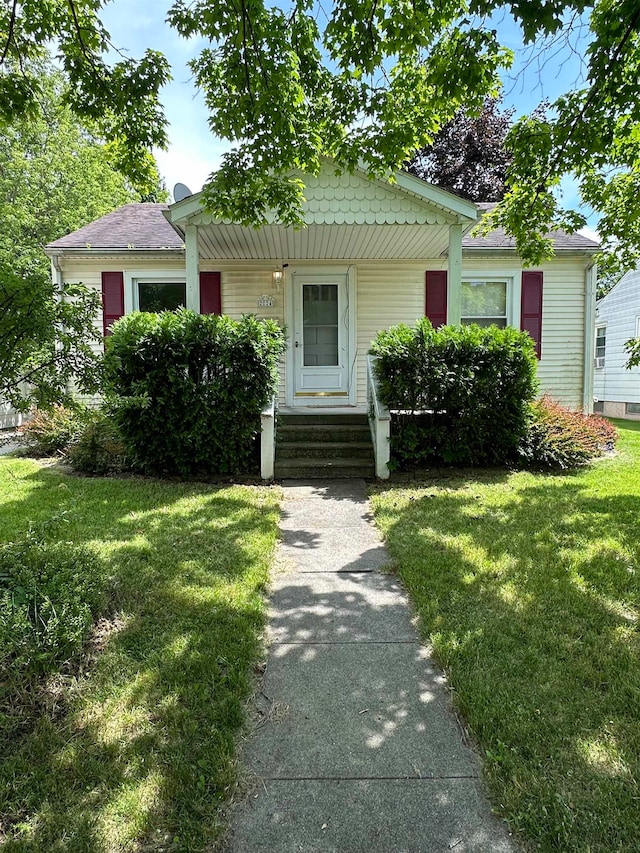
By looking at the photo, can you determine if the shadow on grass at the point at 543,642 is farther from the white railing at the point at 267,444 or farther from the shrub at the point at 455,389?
the white railing at the point at 267,444

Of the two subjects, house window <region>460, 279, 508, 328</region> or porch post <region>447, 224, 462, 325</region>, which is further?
house window <region>460, 279, 508, 328</region>

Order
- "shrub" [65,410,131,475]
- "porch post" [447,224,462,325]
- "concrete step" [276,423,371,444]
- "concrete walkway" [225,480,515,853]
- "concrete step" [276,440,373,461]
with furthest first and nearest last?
1. "concrete step" [276,423,371,444]
2. "porch post" [447,224,462,325]
3. "concrete step" [276,440,373,461]
4. "shrub" [65,410,131,475]
5. "concrete walkway" [225,480,515,853]

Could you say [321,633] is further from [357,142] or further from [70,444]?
[70,444]

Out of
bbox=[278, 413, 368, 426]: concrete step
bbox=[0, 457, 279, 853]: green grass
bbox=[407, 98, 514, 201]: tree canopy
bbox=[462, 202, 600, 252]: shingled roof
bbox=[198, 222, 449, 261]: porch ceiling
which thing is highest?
bbox=[407, 98, 514, 201]: tree canopy

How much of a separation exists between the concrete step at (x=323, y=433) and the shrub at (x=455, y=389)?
0.80 metres

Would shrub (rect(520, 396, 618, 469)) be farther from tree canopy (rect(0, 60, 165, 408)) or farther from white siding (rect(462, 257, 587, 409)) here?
tree canopy (rect(0, 60, 165, 408))

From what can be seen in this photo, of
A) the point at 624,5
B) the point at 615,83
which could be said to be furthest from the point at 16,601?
the point at 615,83

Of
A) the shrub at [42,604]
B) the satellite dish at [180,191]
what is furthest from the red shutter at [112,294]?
the shrub at [42,604]

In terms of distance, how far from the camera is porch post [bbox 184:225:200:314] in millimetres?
7129

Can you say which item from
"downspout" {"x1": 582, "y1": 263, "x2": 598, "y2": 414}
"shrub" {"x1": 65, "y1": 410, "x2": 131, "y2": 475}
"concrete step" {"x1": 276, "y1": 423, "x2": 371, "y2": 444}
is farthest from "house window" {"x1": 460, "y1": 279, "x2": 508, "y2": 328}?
"shrub" {"x1": 65, "y1": 410, "x2": 131, "y2": 475}

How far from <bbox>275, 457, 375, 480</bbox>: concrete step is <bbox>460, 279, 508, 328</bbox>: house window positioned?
184 inches

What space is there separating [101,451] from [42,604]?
4.55 metres

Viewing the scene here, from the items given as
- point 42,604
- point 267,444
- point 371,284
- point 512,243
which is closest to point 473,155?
point 512,243

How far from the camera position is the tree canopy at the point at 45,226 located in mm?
2463
